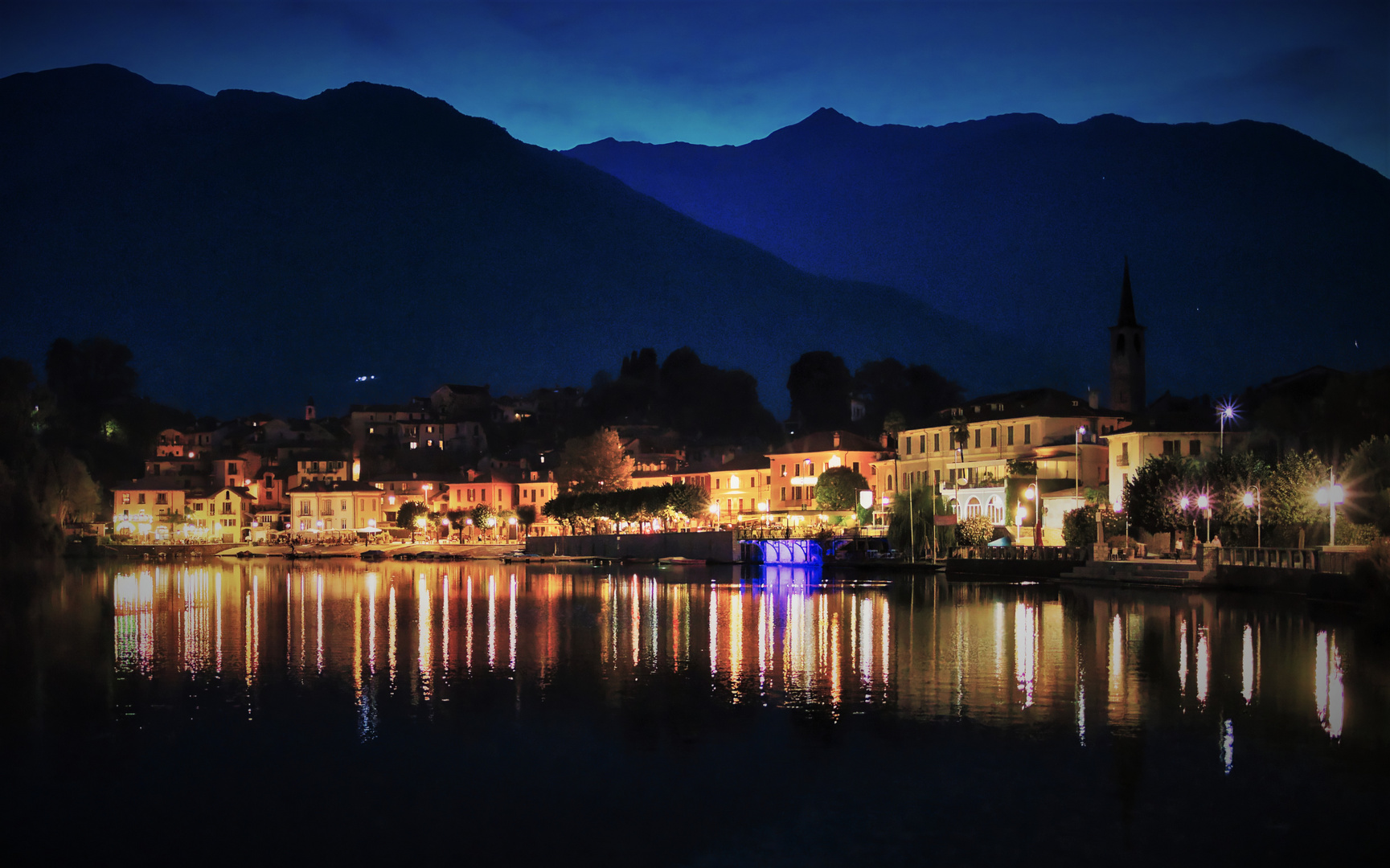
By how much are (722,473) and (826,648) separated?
71000 mm

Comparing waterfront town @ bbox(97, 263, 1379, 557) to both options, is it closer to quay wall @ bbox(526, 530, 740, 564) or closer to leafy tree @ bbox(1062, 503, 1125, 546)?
leafy tree @ bbox(1062, 503, 1125, 546)

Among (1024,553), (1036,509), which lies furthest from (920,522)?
(1024,553)

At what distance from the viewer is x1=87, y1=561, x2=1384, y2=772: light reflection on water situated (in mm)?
22734

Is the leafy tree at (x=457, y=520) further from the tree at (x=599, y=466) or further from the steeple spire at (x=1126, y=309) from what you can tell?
the steeple spire at (x=1126, y=309)

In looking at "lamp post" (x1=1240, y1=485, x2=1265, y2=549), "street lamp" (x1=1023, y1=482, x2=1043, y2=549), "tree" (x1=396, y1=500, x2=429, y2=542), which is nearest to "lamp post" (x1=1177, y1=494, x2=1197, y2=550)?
"lamp post" (x1=1240, y1=485, x2=1265, y2=549)

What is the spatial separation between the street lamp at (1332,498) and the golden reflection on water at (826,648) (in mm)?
5391

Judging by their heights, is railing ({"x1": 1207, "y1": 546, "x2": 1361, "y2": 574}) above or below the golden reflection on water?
above

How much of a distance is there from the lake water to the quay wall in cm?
4784

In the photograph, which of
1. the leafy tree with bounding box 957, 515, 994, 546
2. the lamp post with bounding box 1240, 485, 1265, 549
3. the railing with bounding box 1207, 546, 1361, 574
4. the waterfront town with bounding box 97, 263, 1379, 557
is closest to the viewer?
the railing with bounding box 1207, 546, 1361, 574

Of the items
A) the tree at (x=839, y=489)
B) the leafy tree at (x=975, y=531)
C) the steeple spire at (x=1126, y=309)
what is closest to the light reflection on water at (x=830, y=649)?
the leafy tree at (x=975, y=531)

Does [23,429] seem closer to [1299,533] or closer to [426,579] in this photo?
[426,579]

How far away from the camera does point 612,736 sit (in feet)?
65.8

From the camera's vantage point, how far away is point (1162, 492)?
54.1 metres

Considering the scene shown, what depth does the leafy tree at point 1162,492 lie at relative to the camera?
2108 inches
